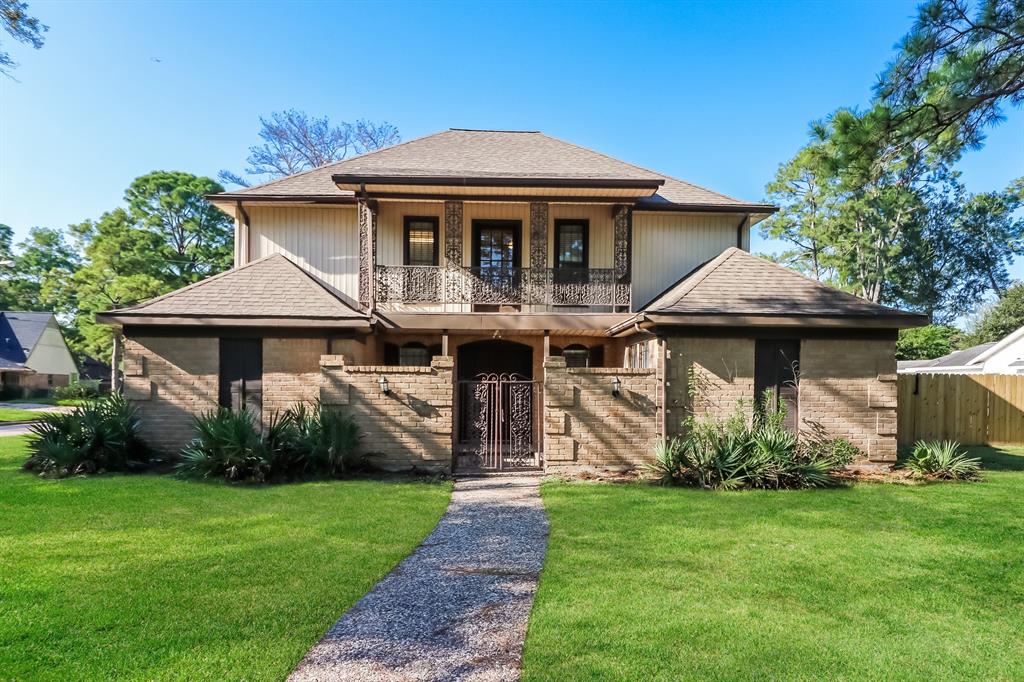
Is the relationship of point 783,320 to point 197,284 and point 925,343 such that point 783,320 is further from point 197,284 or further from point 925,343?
point 925,343

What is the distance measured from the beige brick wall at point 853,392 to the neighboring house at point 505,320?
4 cm

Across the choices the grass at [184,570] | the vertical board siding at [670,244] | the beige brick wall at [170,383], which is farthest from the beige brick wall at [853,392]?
the beige brick wall at [170,383]

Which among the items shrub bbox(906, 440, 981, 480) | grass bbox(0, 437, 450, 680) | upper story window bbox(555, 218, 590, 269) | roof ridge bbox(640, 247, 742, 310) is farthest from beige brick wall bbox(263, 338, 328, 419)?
shrub bbox(906, 440, 981, 480)

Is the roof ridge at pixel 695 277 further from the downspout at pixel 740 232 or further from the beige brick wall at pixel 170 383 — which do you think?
the beige brick wall at pixel 170 383

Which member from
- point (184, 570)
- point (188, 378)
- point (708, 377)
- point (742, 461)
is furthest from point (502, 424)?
point (184, 570)

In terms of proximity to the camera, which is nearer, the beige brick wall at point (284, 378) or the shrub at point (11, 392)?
the beige brick wall at point (284, 378)

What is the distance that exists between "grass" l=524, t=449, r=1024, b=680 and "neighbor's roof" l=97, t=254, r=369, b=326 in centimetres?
661

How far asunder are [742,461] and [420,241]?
9379 mm

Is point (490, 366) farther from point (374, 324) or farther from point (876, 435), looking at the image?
point (876, 435)

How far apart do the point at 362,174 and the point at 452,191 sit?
2.06m

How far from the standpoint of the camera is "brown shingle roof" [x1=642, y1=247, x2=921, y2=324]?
10.2 metres

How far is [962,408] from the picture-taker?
13.8 metres

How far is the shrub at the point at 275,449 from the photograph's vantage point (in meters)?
8.80

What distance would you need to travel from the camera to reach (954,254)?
37125mm
